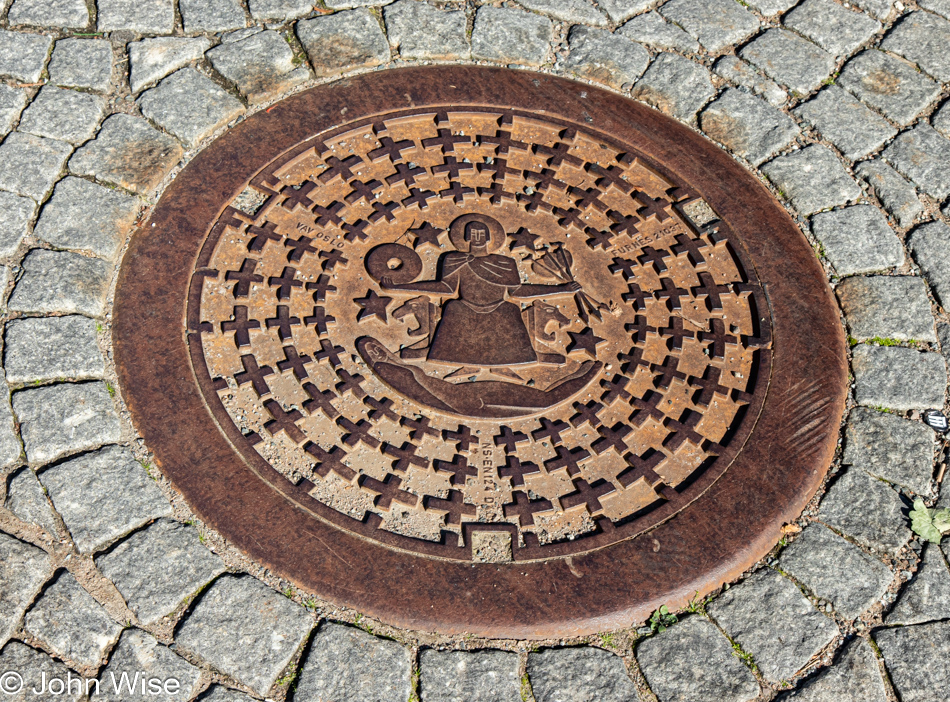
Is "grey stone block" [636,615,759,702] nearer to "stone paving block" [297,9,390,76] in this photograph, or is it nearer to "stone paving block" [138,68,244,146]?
"stone paving block" [138,68,244,146]

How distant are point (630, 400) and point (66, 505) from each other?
6.05ft

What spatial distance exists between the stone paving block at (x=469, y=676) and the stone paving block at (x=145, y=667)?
0.64 metres

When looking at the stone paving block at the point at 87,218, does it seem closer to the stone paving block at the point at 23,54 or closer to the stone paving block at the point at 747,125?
the stone paving block at the point at 23,54

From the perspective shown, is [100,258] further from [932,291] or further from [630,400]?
[932,291]

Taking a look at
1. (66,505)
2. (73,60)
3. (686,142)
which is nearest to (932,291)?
(686,142)

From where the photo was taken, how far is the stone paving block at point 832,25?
13.9 feet

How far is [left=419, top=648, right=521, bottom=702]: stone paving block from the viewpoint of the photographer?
2.37 meters

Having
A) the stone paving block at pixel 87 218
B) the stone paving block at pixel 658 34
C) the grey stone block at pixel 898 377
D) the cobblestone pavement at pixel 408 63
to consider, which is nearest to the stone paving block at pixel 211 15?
the cobblestone pavement at pixel 408 63

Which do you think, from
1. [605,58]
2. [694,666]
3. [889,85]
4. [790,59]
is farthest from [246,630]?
[889,85]

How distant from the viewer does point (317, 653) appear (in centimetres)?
240

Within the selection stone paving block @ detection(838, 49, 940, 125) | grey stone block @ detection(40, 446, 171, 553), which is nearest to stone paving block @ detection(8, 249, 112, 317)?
grey stone block @ detection(40, 446, 171, 553)

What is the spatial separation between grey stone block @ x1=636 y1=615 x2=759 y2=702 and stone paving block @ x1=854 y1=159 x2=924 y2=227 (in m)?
2.11

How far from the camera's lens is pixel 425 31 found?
4.02 metres

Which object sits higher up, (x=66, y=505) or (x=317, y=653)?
(x=66, y=505)
